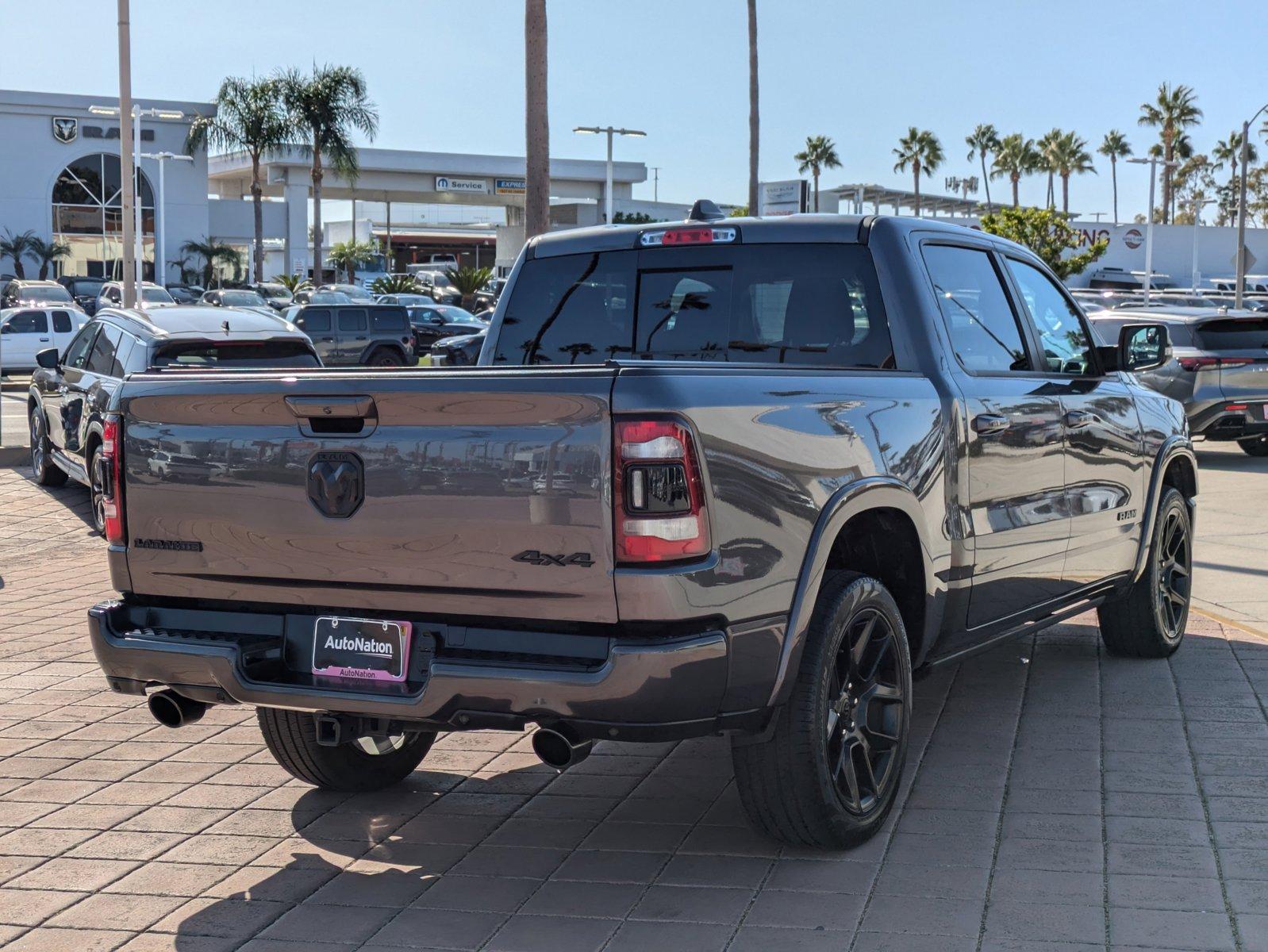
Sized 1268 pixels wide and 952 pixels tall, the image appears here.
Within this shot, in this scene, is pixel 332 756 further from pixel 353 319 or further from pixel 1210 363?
pixel 353 319

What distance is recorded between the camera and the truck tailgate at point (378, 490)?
3719mm

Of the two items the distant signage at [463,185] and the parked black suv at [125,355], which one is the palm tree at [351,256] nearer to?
the distant signage at [463,185]

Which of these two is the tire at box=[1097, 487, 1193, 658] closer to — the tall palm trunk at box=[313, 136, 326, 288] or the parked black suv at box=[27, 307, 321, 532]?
the parked black suv at box=[27, 307, 321, 532]

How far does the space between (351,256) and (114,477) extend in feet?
264

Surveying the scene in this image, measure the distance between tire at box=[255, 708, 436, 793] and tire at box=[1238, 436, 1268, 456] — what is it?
15.9 m

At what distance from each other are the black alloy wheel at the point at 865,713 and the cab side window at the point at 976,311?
1.23 metres

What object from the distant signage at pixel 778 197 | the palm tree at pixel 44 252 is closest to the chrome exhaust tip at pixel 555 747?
the distant signage at pixel 778 197

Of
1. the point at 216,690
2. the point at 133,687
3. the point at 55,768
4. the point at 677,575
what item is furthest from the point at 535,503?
the point at 55,768

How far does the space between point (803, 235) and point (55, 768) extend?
11.5ft

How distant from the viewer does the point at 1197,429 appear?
682 inches

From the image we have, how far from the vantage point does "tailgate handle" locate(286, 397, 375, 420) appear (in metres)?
3.99

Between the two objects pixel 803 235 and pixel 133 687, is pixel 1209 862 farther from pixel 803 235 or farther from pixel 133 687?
pixel 133 687

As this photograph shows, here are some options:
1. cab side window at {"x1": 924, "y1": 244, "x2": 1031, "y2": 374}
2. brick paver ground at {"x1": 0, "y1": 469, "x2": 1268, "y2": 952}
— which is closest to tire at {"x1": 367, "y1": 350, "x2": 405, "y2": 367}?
brick paver ground at {"x1": 0, "y1": 469, "x2": 1268, "y2": 952}

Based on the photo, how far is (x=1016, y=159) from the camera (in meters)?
95.6
